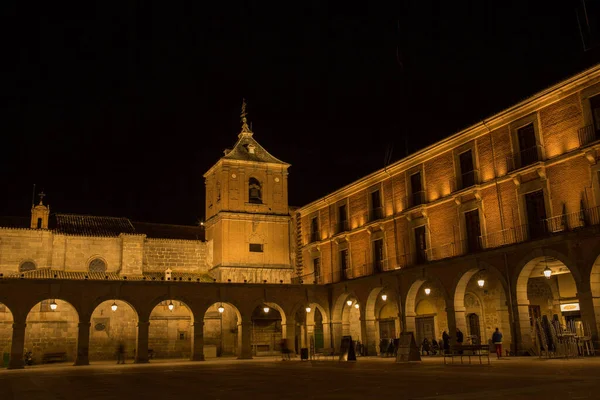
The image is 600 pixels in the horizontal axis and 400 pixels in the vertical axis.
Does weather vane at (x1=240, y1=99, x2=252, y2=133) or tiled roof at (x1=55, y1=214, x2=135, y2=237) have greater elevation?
weather vane at (x1=240, y1=99, x2=252, y2=133)

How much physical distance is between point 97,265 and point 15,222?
5.93 metres

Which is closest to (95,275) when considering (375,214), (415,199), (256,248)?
(256,248)

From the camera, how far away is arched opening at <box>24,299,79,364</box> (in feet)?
111

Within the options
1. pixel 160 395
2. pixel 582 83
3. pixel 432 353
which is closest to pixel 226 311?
pixel 432 353

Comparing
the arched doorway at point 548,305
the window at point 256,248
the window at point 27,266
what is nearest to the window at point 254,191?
the window at point 256,248

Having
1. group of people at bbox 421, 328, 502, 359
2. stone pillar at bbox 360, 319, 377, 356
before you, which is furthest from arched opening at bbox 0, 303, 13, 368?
group of people at bbox 421, 328, 502, 359

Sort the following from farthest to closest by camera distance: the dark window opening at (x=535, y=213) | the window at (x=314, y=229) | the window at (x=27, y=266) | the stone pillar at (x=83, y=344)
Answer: the window at (x=314, y=229)
the window at (x=27, y=266)
the stone pillar at (x=83, y=344)
the dark window opening at (x=535, y=213)

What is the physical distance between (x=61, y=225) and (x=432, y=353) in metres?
24.8

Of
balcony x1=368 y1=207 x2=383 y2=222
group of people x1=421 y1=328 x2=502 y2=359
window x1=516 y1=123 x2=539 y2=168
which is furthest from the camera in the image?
balcony x1=368 y1=207 x2=383 y2=222

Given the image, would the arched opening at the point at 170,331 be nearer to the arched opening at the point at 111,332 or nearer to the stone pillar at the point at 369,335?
the arched opening at the point at 111,332

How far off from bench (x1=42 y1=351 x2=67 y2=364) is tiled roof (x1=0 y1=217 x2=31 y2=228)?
28.7 ft

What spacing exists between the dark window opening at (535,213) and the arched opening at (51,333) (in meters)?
25.0

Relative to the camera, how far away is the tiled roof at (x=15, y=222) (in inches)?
1487

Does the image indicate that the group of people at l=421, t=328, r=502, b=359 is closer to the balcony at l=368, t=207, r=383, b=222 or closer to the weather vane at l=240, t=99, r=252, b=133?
the balcony at l=368, t=207, r=383, b=222
